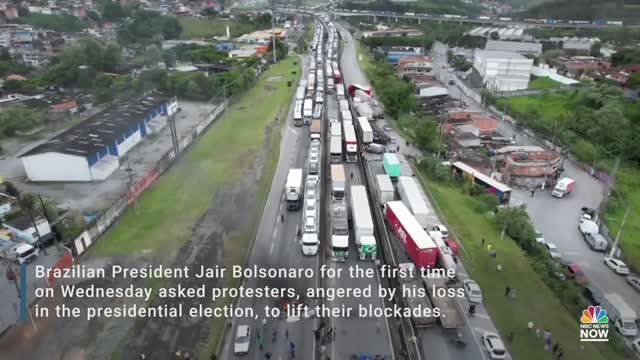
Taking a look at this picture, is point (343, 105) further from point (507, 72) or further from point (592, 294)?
point (592, 294)

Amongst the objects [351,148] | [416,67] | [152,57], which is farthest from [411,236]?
[152,57]

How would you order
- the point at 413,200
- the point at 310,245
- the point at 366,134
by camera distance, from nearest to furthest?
the point at 310,245 < the point at 413,200 < the point at 366,134

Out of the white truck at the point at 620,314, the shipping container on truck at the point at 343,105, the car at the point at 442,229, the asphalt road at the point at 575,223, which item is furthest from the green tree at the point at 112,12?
the white truck at the point at 620,314

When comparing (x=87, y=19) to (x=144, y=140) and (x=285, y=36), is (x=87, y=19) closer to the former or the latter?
(x=285, y=36)

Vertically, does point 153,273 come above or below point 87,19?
below

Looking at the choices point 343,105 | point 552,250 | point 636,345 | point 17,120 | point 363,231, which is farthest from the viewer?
point 343,105

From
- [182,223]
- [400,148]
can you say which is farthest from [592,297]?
[182,223]
